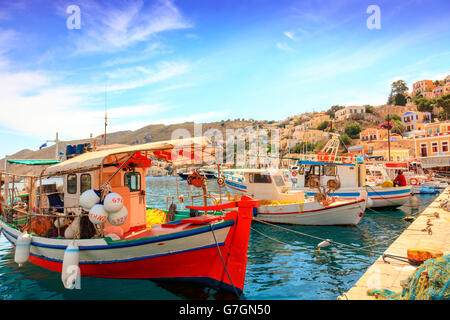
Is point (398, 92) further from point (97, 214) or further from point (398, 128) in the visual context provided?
point (97, 214)

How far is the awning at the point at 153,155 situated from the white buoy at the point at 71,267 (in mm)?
2082

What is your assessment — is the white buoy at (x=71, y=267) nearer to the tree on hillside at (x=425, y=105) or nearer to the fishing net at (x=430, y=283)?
the fishing net at (x=430, y=283)

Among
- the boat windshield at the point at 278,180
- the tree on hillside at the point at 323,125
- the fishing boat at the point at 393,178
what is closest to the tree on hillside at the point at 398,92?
the tree on hillside at the point at 323,125

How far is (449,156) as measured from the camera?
4562cm

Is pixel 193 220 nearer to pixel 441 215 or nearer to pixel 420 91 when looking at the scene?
pixel 441 215

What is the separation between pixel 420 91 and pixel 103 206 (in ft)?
519

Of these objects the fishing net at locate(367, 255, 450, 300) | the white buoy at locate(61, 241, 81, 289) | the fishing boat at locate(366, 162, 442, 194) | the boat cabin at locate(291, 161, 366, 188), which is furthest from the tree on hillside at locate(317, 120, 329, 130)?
the white buoy at locate(61, 241, 81, 289)

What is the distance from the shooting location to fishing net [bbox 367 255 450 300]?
435 centimetres

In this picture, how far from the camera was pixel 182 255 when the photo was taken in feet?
22.5

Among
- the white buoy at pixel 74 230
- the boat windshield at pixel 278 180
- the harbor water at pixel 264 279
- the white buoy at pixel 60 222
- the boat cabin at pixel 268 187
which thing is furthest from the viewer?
the boat windshield at pixel 278 180

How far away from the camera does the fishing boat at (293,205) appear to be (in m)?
14.7

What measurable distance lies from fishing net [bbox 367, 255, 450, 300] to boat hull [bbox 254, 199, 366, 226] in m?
9.94
